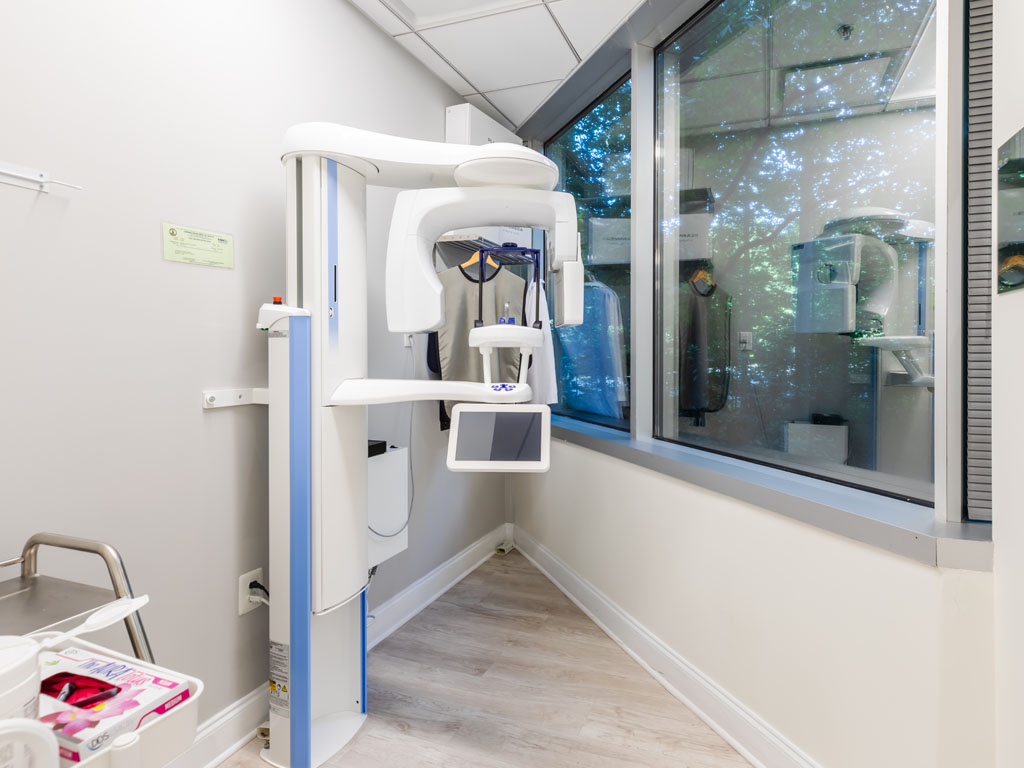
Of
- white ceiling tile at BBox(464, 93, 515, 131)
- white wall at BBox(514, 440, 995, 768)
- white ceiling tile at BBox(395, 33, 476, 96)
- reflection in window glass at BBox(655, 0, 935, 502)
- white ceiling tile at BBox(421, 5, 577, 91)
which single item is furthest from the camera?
white ceiling tile at BBox(464, 93, 515, 131)

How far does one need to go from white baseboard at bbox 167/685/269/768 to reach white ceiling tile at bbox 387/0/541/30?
2.56 m

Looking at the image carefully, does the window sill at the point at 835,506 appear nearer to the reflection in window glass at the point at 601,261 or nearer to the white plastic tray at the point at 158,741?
the reflection in window glass at the point at 601,261

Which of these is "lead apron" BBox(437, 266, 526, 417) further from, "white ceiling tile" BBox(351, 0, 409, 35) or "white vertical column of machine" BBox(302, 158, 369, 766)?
"white ceiling tile" BBox(351, 0, 409, 35)

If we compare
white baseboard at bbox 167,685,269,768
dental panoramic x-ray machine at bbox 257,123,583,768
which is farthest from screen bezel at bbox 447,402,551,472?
white baseboard at bbox 167,685,269,768

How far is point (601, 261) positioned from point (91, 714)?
270 cm

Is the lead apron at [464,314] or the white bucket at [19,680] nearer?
the white bucket at [19,680]

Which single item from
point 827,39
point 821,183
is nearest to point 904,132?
point 821,183

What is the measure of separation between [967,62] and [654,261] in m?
1.29

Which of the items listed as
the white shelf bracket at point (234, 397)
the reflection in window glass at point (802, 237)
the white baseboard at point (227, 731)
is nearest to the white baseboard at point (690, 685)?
the reflection in window glass at point (802, 237)

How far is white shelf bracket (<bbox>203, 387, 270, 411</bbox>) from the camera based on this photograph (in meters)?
1.69

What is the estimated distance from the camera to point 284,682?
167 centimetres

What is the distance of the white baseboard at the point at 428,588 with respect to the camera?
8.17 feet

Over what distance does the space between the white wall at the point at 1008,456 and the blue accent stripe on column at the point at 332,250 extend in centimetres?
158

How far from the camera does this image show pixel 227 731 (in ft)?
5.74
